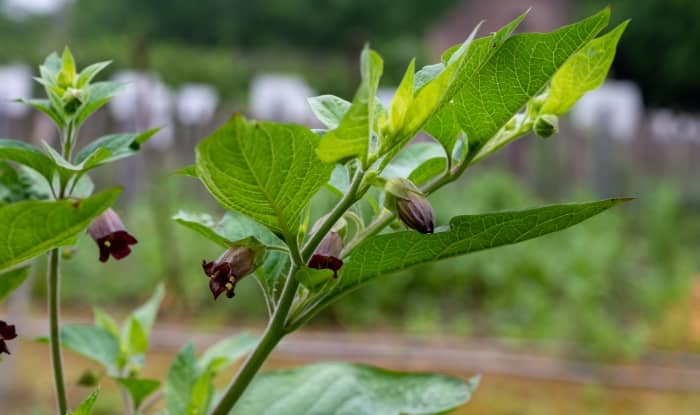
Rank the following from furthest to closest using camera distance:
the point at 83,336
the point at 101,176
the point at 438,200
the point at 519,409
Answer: the point at 101,176 → the point at 438,200 → the point at 519,409 → the point at 83,336

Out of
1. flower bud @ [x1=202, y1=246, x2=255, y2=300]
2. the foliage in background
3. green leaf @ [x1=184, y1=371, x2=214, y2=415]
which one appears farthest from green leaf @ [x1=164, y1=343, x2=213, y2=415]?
the foliage in background

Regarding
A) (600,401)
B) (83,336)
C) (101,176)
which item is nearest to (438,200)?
(600,401)

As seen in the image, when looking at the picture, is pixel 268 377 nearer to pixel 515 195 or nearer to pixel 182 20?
pixel 515 195

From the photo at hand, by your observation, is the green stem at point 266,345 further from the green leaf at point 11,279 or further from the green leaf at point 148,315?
the green leaf at point 148,315

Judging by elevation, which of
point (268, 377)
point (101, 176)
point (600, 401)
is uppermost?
point (268, 377)

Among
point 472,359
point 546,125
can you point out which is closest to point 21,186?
point 546,125

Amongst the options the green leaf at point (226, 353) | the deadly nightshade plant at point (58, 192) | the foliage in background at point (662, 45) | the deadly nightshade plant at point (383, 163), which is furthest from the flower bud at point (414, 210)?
the foliage in background at point (662, 45)
